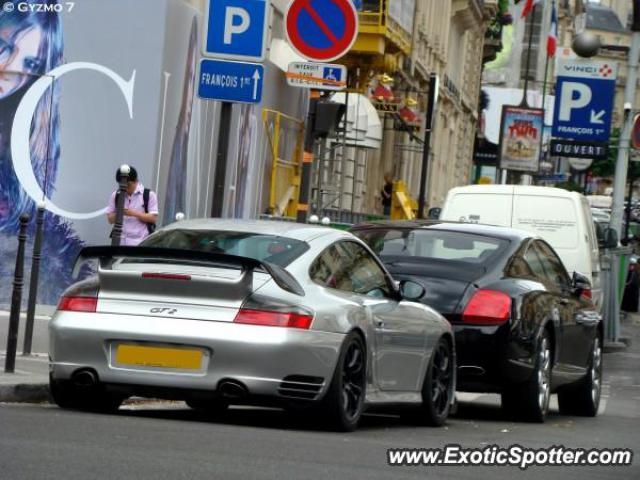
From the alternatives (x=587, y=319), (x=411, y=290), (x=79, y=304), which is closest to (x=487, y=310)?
(x=411, y=290)

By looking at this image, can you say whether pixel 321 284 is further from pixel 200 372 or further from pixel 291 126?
pixel 291 126

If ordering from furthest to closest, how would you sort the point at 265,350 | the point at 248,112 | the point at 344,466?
the point at 248,112
the point at 265,350
the point at 344,466

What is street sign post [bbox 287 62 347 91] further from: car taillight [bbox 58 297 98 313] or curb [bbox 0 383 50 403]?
car taillight [bbox 58 297 98 313]

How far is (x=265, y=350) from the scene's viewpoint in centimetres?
1020

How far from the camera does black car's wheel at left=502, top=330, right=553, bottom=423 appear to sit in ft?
44.0

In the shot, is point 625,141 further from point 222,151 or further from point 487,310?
point 487,310

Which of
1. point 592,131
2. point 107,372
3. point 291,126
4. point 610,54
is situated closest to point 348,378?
point 107,372

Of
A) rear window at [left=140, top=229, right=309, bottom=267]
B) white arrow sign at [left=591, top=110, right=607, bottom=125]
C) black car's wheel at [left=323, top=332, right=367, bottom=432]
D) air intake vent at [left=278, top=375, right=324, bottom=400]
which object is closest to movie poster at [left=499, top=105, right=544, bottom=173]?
white arrow sign at [left=591, top=110, right=607, bottom=125]

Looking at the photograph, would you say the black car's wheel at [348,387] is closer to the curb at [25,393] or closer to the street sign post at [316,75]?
the curb at [25,393]

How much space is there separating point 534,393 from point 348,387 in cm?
306

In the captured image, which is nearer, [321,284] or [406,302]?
[321,284]

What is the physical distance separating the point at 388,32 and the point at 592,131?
8.41 metres

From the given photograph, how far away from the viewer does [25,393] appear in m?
11.5

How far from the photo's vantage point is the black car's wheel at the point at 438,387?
12195mm
